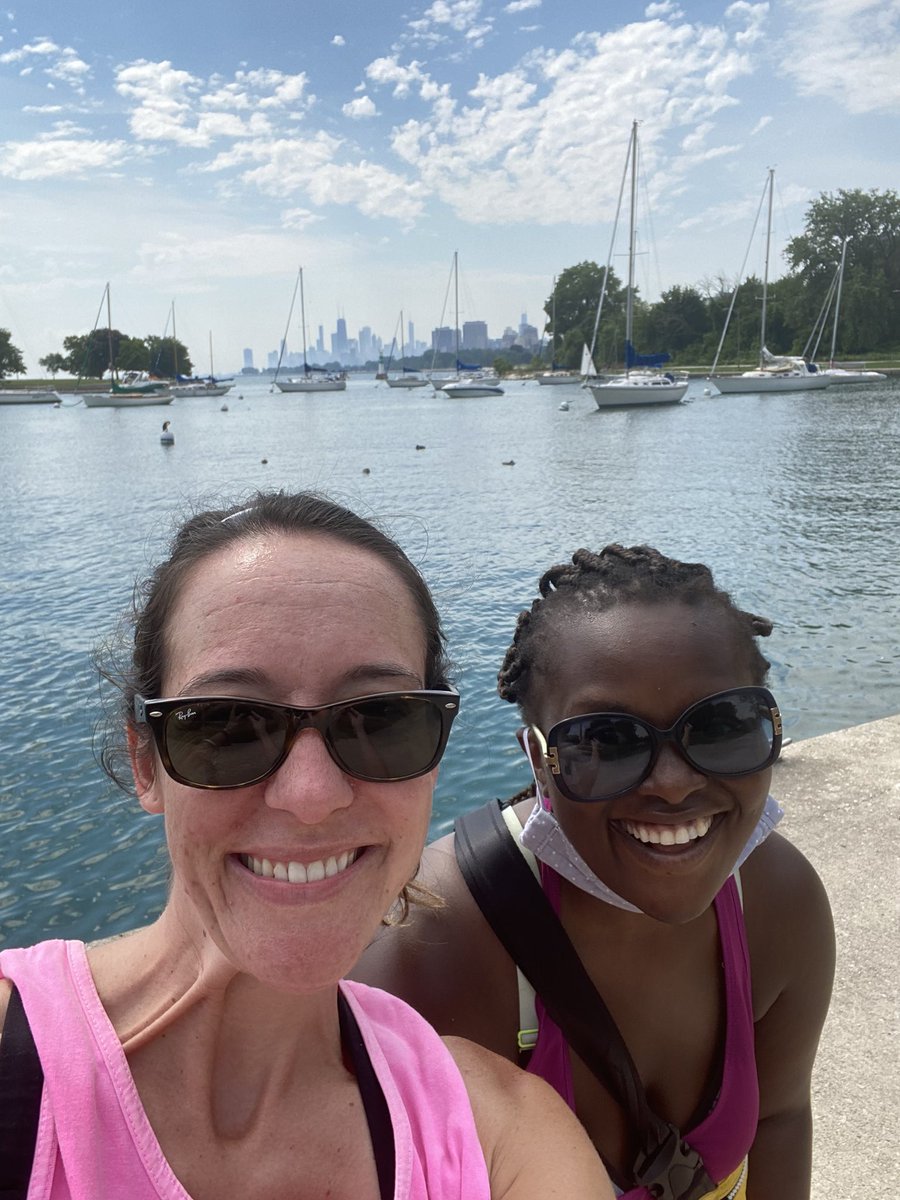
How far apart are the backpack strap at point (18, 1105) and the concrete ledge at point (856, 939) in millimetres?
2320

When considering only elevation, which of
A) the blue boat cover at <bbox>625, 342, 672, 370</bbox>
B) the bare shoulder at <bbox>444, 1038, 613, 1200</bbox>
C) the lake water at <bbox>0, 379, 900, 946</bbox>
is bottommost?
the lake water at <bbox>0, 379, 900, 946</bbox>

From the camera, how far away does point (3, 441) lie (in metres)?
55.4

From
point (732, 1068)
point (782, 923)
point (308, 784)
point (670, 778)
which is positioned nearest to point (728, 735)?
point (670, 778)

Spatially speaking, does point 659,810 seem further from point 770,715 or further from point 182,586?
point 182,586

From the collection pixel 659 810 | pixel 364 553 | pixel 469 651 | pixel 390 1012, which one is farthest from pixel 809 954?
pixel 469 651

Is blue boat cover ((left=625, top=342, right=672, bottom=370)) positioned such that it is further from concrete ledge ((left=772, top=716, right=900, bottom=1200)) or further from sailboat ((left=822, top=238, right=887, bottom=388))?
concrete ledge ((left=772, top=716, right=900, bottom=1200))

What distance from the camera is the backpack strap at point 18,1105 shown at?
1117mm

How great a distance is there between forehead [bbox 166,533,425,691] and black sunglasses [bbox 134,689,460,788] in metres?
0.07

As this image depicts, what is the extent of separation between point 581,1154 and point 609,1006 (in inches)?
19.4

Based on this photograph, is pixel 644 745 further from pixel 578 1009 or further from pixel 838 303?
pixel 838 303

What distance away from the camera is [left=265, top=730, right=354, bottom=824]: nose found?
1.29 meters

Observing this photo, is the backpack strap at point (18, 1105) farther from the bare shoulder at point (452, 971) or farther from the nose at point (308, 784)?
the bare shoulder at point (452, 971)

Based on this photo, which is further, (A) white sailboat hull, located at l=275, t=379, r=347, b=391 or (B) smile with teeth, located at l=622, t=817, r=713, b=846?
(A) white sailboat hull, located at l=275, t=379, r=347, b=391

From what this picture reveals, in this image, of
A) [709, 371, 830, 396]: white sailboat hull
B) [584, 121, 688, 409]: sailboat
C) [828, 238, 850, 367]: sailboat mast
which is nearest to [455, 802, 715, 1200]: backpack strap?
[584, 121, 688, 409]: sailboat
